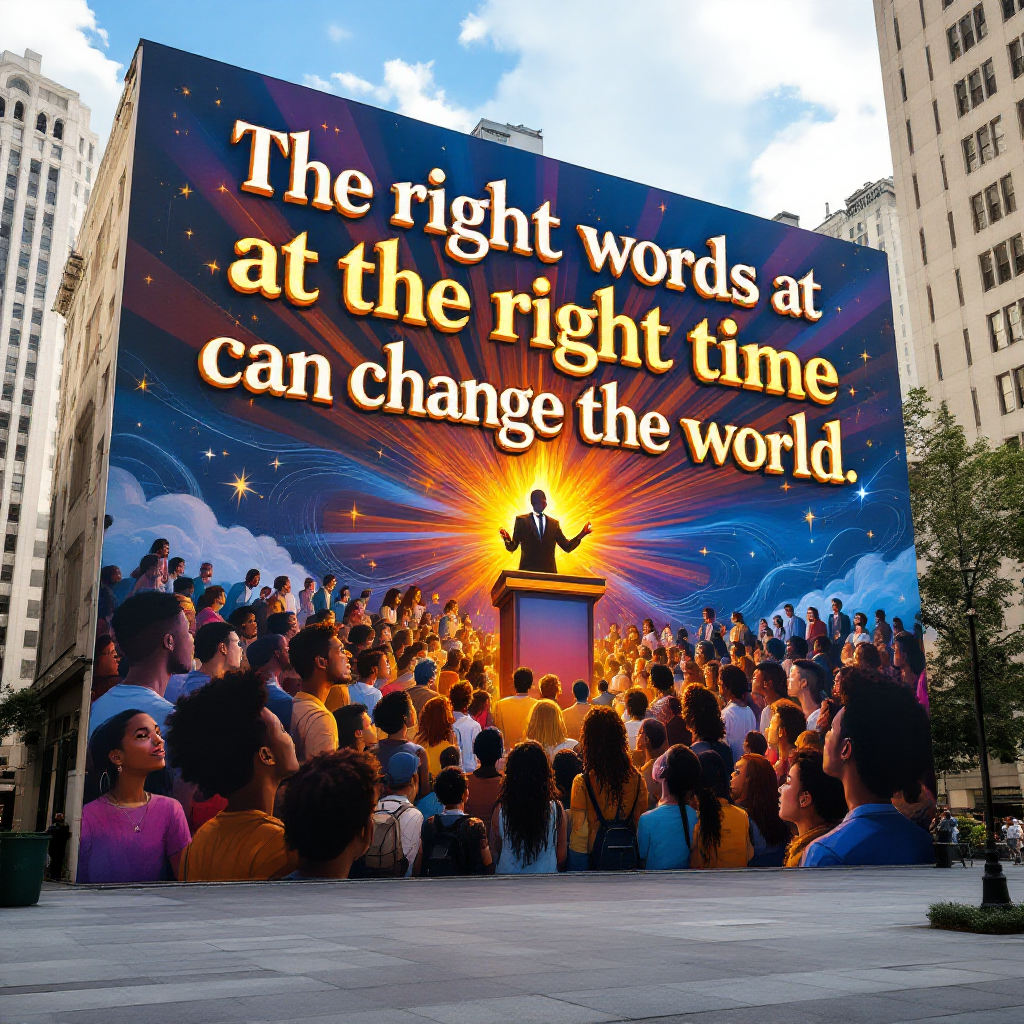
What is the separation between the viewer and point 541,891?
19.1 metres

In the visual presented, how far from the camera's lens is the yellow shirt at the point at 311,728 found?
872 inches

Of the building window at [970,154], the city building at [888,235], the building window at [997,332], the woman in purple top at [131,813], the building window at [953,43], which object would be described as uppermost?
the city building at [888,235]

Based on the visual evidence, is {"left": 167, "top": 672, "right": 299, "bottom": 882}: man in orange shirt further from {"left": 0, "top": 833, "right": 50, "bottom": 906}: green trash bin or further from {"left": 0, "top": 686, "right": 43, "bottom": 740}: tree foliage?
{"left": 0, "top": 686, "right": 43, "bottom": 740}: tree foliage

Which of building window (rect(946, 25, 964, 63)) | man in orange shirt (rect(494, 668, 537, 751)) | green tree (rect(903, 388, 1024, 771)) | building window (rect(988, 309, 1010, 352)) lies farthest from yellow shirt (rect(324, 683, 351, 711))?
building window (rect(946, 25, 964, 63))

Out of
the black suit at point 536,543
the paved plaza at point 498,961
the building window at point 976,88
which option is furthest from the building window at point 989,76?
the paved plaza at point 498,961

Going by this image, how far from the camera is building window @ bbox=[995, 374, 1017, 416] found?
55000mm

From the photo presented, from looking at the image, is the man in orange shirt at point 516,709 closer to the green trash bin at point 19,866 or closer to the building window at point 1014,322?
the green trash bin at point 19,866

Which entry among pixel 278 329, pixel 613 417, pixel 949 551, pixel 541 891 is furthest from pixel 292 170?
pixel 949 551

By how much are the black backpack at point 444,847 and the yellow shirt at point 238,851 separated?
3066mm

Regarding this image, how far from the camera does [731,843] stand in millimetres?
26562

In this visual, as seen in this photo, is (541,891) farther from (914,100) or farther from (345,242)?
(914,100)

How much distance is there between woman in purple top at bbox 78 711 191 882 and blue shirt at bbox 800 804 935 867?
16.0m

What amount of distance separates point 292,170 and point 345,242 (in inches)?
83.6

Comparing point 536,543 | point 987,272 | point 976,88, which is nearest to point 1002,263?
point 987,272
